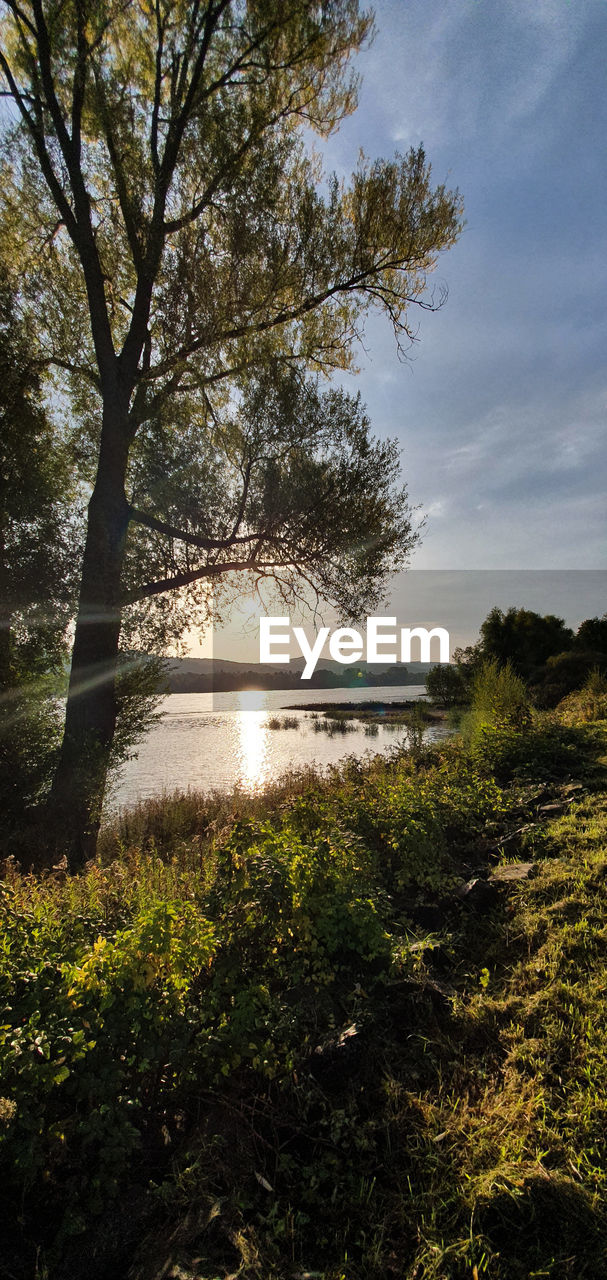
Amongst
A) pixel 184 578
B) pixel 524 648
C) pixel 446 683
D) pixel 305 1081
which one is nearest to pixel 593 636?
pixel 524 648

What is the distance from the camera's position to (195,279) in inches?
388

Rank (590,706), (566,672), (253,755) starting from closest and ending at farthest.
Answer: (590,706) < (253,755) < (566,672)

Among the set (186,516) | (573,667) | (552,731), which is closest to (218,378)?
(186,516)

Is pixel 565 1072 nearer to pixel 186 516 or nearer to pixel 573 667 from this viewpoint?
pixel 186 516

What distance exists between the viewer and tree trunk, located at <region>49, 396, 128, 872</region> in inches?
348

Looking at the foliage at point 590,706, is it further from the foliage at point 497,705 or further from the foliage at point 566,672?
the foliage at point 566,672

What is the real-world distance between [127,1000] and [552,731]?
10666 mm

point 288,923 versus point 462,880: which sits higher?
point 288,923

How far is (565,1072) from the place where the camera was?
274 centimetres

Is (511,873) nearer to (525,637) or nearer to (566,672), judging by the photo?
(566,672)

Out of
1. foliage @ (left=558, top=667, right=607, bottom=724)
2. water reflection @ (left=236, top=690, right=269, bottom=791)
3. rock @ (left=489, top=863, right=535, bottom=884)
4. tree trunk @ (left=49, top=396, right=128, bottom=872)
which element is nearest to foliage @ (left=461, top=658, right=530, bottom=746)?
foliage @ (left=558, top=667, right=607, bottom=724)

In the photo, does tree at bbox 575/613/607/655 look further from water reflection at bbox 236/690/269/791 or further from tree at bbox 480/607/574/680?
water reflection at bbox 236/690/269/791

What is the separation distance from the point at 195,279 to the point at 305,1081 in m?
11.8

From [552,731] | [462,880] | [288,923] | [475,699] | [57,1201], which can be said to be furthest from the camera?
[475,699]
